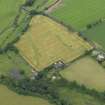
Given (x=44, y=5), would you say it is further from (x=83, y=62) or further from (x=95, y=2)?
(x=83, y=62)

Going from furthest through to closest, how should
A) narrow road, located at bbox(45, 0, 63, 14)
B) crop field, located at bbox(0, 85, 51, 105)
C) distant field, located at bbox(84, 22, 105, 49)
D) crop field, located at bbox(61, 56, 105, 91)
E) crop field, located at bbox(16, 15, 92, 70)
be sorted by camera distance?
narrow road, located at bbox(45, 0, 63, 14)
distant field, located at bbox(84, 22, 105, 49)
crop field, located at bbox(16, 15, 92, 70)
crop field, located at bbox(61, 56, 105, 91)
crop field, located at bbox(0, 85, 51, 105)

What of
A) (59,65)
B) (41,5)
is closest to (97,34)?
(59,65)

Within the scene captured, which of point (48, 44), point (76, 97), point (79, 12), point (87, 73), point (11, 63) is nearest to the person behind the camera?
point (76, 97)

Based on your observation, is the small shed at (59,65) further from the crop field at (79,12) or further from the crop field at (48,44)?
the crop field at (79,12)

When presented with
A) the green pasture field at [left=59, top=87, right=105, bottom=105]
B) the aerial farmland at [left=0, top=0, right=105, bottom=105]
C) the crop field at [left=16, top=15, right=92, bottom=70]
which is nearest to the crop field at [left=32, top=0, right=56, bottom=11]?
the aerial farmland at [left=0, top=0, right=105, bottom=105]

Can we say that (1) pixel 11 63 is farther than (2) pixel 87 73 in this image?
Yes

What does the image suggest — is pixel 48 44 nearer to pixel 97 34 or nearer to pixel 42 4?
pixel 97 34

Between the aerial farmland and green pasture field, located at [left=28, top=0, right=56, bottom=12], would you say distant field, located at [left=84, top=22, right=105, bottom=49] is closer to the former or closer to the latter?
the aerial farmland
